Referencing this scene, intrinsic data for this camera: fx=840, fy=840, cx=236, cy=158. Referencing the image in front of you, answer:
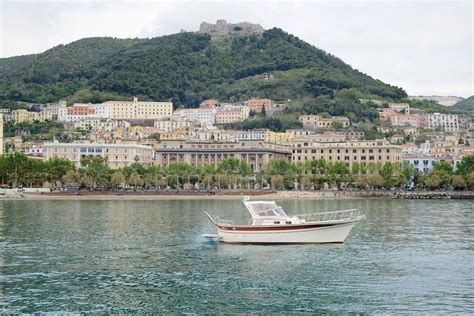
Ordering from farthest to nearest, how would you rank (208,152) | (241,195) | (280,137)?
Answer: 1. (280,137)
2. (208,152)
3. (241,195)

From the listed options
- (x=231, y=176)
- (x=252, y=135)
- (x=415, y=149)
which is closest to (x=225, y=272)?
(x=231, y=176)

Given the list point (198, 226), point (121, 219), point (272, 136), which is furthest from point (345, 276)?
point (272, 136)

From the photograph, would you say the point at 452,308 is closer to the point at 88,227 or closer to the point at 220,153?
the point at 88,227

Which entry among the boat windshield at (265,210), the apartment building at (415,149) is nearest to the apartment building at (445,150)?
the apartment building at (415,149)

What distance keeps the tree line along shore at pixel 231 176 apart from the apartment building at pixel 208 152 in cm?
1594

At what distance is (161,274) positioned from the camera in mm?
35625

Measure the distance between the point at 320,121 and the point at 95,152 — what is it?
210 feet

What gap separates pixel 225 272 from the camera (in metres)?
36.2

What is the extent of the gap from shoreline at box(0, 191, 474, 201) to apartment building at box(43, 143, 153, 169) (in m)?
30.4

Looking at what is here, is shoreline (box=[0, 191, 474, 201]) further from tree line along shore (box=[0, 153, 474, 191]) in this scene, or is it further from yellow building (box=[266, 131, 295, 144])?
yellow building (box=[266, 131, 295, 144])

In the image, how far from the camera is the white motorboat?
149 feet

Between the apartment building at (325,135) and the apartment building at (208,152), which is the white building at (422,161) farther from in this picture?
the apartment building at (208,152)

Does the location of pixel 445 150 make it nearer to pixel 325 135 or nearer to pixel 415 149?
pixel 415 149

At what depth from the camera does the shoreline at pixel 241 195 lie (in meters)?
113
